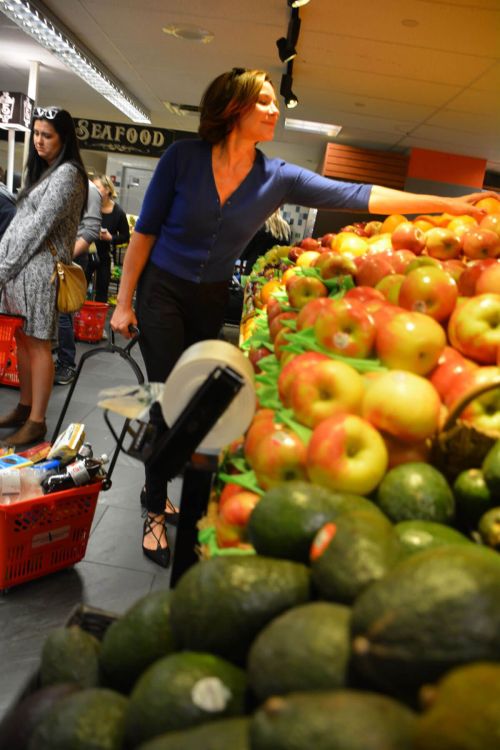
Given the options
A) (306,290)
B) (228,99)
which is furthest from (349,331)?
(228,99)

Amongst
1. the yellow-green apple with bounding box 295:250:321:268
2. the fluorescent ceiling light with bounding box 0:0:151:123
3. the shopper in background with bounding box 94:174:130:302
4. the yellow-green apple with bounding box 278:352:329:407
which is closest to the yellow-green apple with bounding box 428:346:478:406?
the yellow-green apple with bounding box 278:352:329:407

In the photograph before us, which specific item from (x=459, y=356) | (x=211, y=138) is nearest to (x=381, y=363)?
(x=459, y=356)

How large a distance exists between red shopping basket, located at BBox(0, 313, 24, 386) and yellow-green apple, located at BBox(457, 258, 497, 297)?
9.63ft

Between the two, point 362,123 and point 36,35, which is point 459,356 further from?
point 362,123

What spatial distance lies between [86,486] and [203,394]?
1458 millimetres

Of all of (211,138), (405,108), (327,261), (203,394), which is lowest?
(203,394)

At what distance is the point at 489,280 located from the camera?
1402mm

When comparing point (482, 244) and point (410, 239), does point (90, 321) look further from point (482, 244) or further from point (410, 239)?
point (482, 244)

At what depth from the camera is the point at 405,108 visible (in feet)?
23.3

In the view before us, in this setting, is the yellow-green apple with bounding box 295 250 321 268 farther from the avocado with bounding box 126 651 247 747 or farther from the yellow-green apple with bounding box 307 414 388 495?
the avocado with bounding box 126 651 247 747

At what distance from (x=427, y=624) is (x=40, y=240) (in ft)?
10.3

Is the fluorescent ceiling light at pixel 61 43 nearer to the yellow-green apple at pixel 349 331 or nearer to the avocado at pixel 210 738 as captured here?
the yellow-green apple at pixel 349 331

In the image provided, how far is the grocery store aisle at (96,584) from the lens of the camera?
192 centimetres

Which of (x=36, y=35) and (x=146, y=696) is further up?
(x=36, y=35)
